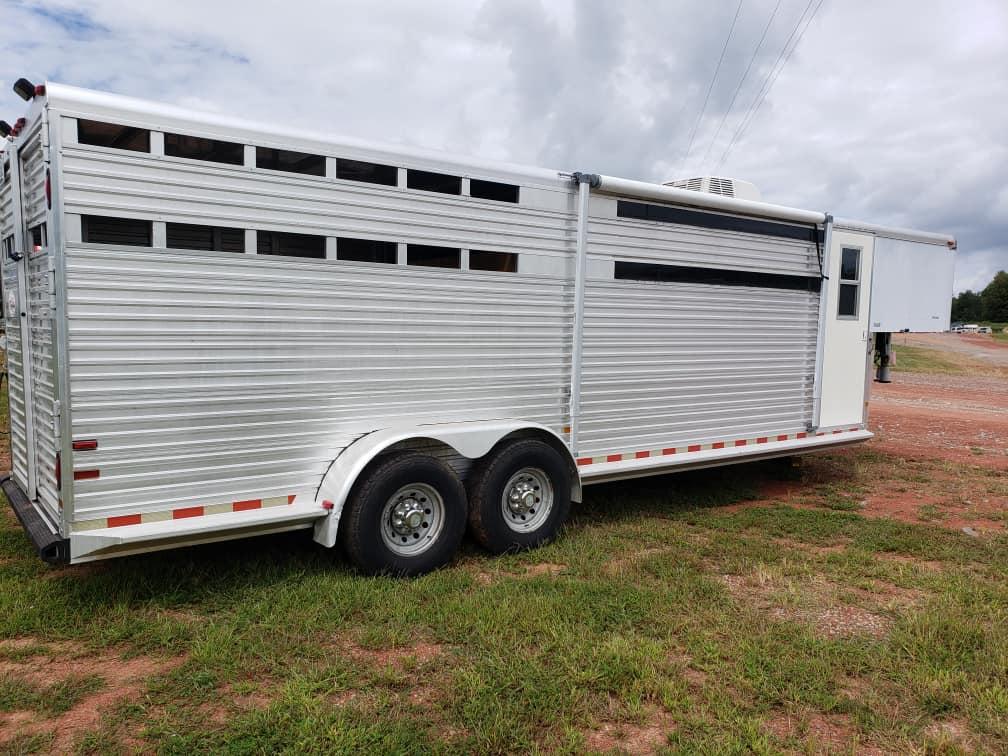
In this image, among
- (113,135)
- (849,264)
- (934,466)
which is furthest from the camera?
(934,466)

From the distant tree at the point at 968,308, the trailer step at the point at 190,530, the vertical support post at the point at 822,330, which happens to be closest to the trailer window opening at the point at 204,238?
the trailer step at the point at 190,530

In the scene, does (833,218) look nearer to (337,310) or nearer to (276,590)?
(337,310)

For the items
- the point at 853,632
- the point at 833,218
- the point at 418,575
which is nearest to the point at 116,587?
the point at 418,575

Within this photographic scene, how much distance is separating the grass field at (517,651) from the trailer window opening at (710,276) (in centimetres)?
218

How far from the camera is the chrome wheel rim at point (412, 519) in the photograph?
5.06 m

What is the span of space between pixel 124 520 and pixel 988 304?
13960cm

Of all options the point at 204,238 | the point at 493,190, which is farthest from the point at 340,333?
the point at 493,190

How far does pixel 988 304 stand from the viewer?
119 meters

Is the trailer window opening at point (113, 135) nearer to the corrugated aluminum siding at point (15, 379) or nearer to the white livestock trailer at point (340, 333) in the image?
the white livestock trailer at point (340, 333)

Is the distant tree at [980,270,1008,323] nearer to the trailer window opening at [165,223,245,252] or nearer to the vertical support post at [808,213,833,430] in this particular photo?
the vertical support post at [808,213,833,430]

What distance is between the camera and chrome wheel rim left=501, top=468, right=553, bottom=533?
5.64 metres

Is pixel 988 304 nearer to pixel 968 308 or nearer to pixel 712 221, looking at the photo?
pixel 968 308

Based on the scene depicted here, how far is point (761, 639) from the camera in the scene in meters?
4.23

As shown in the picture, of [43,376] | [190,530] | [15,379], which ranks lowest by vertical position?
[190,530]
